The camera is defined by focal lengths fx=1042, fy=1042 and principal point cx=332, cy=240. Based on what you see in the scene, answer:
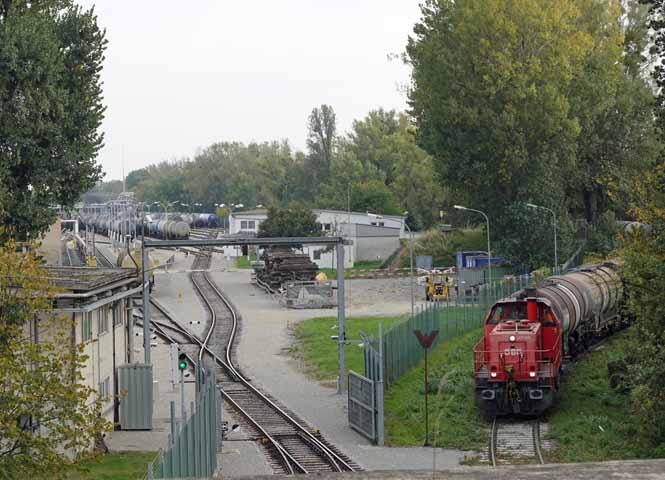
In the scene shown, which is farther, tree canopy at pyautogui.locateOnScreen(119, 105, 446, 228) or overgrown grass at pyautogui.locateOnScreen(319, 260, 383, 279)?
tree canopy at pyautogui.locateOnScreen(119, 105, 446, 228)

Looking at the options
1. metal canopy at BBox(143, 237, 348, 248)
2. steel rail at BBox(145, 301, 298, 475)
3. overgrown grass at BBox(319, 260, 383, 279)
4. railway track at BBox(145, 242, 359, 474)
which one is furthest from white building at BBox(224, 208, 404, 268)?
metal canopy at BBox(143, 237, 348, 248)

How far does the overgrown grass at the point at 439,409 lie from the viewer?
2930 centimetres

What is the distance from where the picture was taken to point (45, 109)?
1657 inches

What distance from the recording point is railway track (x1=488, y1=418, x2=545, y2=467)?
1031 inches

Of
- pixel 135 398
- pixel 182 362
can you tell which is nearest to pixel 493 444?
pixel 182 362

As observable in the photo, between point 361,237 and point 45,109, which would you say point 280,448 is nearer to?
point 45,109

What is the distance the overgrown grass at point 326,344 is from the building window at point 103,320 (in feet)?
32.6

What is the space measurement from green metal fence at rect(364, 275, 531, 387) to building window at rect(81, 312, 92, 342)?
8.41 meters

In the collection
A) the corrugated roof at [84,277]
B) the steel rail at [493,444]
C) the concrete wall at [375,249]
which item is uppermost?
the concrete wall at [375,249]

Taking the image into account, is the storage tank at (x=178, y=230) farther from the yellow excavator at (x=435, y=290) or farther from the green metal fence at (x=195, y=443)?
the green metal fence at (x=195, y=443)

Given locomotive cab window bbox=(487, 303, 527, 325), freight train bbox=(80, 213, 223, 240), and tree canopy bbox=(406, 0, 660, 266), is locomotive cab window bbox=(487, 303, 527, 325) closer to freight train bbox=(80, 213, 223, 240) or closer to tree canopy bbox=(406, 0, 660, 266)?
tree canopy bbox=(406, 0, 660, 266)

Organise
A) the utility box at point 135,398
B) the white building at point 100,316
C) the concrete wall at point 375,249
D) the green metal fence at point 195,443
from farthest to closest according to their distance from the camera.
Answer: the concrete wall at point 375,249 < the utility box at point 135,398 < the white building at point 100,316 < the green metal fence at point 195,443

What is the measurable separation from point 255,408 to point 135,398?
4.92 m

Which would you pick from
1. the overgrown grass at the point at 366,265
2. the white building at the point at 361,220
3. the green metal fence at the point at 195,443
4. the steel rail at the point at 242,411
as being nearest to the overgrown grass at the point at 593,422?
the steel rail at the point at 242,411
